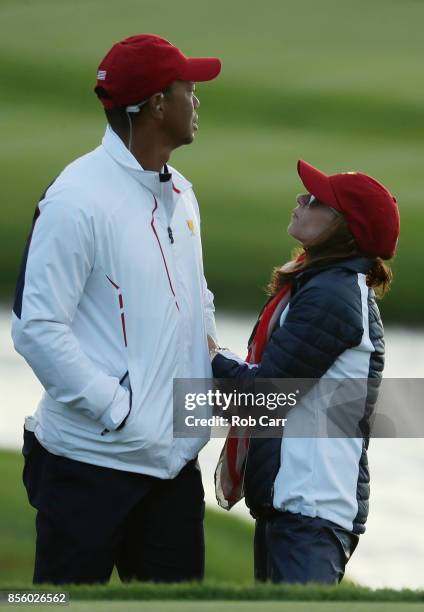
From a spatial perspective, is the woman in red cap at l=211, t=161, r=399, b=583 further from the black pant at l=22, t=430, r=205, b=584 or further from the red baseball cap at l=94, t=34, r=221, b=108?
the red baseball cap at l=94, t=34, r=221, b=108

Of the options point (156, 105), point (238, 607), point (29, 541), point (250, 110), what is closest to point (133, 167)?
point (156, 105)

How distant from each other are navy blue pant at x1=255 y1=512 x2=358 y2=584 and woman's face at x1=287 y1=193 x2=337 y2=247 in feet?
2.55

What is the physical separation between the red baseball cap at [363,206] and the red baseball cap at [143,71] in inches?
18.0

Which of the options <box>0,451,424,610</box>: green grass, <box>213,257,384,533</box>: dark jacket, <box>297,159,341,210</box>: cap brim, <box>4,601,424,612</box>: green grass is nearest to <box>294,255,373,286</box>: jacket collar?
<box>213,257,384,533</box>: dark jacket

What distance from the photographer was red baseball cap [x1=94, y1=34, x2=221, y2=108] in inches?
187

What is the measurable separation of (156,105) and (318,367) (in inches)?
34.1

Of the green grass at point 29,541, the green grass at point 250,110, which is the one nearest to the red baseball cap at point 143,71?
the green grass at point 29,541

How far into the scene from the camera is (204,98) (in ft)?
50.4

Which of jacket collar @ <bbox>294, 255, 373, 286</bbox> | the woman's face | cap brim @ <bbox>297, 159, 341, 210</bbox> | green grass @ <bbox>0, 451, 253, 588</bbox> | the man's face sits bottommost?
green grass @ <bbox>0, 451, 253, 588</bbox>

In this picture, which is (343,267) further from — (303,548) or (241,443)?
(303,548)

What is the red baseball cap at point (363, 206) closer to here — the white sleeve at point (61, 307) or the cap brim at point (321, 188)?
the cap brim at point (321, 188)

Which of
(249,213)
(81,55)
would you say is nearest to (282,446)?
(249,213)

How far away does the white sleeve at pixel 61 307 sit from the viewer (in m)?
4.45

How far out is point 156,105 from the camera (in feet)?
15.7
